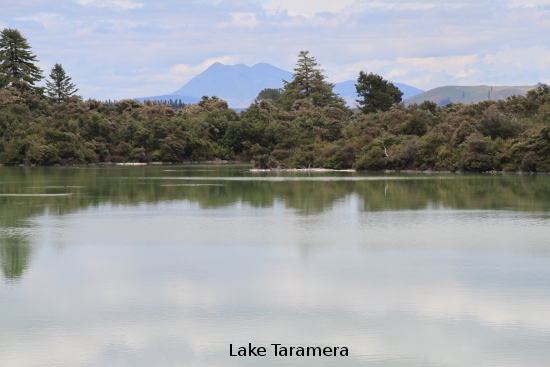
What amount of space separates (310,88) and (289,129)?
26.7 metres

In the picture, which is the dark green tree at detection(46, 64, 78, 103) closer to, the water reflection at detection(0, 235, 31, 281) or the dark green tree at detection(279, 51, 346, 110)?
the dark green tree at detection(279, 51, 346, 110)

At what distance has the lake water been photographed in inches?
363

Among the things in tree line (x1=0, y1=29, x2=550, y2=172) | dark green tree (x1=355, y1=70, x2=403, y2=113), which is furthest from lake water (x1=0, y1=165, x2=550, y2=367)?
dark green tree (x1=355, y1=70, x2=403, y2=113)

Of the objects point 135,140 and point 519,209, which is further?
point 135,140

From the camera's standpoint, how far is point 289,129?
6900 centimetres

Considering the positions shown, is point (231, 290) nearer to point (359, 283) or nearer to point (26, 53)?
point (359, 283)

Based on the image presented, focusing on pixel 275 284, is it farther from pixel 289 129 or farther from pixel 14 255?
pixel 289 129

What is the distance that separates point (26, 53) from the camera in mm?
87625

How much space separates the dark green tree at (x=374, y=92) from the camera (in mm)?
76312

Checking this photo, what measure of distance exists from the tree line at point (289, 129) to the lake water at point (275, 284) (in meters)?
22.2

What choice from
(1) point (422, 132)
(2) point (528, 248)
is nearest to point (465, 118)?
(1) point (422, 132)

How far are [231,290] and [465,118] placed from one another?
39470mm

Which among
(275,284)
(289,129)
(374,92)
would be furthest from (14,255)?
(374,92)

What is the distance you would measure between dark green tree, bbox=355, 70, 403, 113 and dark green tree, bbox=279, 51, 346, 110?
562 inches
